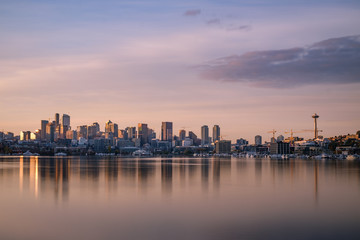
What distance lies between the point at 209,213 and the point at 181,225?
15.1 ft

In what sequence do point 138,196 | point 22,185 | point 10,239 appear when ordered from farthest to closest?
1. point 22,185
2. point 138,196
3. point 10,239

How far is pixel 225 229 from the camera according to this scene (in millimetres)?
24641

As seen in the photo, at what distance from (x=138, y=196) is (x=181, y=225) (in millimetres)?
13949

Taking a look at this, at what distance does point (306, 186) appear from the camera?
4900 cm

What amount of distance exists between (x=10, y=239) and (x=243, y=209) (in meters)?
17.1

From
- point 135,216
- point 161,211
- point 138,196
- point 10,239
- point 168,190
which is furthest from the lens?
point 168,190

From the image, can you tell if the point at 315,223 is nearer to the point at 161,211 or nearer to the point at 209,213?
the point at 209,213

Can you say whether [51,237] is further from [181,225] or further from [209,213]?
[209,213]

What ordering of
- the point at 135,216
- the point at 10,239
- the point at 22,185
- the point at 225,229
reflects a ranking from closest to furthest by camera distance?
the point at 10,239
the point at 225,229
the point at 135,216
the point at 22,185

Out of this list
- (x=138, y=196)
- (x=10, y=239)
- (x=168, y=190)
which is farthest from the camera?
(x=168, y=190)

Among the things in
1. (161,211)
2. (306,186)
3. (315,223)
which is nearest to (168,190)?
(161,211)

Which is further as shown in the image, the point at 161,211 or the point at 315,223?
the point at 161,211

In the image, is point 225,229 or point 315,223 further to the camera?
point 315,223

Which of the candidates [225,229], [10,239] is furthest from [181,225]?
[10,239]
